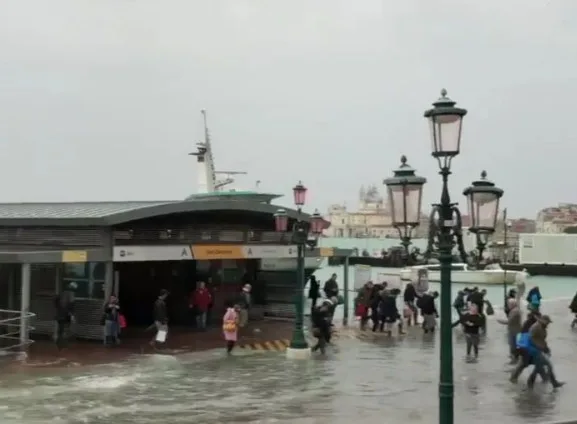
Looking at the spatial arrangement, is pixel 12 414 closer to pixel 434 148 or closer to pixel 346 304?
pixel 434 148

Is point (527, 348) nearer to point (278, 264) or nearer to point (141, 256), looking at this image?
point (141, 256)

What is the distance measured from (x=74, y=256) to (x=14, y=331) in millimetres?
3334

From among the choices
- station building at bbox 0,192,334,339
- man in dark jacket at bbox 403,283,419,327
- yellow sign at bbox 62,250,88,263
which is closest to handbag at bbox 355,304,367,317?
man in dark jacket at bbox 403,283,419,327

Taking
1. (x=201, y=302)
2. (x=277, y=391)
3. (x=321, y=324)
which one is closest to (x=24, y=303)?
(x=201, y=302)

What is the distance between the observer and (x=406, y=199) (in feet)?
35.6

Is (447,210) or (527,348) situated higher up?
(447,210)

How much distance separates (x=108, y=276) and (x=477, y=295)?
11519 mm

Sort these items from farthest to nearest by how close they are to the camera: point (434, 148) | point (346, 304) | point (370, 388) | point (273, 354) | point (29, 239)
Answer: point (346, 304) → point (29, 239) → point (273, 354) → point (370, 388) → point (434, 148)

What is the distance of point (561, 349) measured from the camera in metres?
23.9

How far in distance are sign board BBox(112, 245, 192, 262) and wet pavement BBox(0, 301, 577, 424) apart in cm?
381

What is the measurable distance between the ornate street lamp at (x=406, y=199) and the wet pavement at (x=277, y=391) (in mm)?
4388

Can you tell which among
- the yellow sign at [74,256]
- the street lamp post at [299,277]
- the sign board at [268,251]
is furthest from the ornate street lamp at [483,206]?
the sign board at [268,251]

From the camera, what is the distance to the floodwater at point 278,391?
14219 millimetres

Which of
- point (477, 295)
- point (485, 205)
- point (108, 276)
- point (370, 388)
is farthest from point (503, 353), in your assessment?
point (485, 205)
